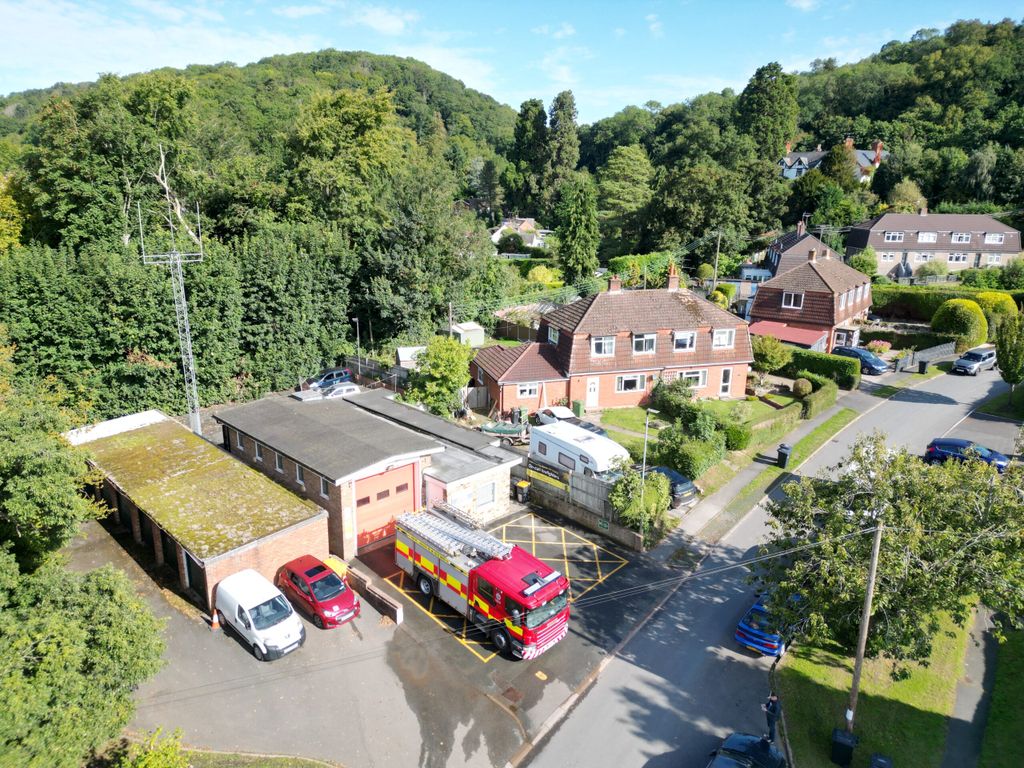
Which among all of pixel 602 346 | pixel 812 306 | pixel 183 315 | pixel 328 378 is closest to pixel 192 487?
pixel 183 315

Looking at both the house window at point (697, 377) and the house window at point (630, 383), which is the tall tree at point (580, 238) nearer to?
the house window at point (697, 377)

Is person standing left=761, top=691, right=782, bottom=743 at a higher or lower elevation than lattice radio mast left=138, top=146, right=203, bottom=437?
lower

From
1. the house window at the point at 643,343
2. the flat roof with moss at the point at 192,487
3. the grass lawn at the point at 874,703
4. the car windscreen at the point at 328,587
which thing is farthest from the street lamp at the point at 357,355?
the grass lawn at the point at 874,703

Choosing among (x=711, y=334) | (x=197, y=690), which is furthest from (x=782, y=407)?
(x=197, y=690)

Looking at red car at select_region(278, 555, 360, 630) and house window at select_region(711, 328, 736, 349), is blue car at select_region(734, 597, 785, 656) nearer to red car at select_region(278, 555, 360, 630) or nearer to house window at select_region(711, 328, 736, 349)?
red car at select_region(278, 555, 360, 630)

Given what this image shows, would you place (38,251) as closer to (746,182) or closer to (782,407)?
(782,407)

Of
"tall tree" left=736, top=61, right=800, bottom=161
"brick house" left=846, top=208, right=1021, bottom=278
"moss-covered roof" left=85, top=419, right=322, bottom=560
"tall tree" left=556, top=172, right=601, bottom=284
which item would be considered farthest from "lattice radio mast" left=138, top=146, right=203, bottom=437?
"tall tree" left=736, top=61, right=800, bottom=161
